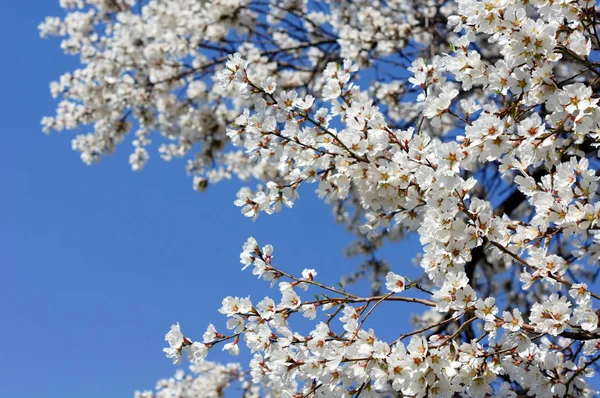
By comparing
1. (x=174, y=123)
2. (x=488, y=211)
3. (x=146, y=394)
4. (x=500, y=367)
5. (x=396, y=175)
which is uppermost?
(x=174, y=123)

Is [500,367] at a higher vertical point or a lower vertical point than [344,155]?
lower

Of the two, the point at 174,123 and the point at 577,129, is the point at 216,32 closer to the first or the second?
the point at 174,123

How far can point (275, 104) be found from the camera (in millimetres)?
2803

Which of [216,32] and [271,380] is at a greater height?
[216,32]

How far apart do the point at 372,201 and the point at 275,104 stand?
0.60m

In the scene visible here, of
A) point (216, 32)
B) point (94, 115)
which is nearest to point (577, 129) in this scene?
point (216, 32)

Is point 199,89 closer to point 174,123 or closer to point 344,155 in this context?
point 174,123

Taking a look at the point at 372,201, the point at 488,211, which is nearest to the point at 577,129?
the point at 488,211

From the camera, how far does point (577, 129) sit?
227cm

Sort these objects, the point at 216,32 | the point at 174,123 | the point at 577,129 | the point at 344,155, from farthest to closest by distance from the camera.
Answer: the point at 174,123, the point at 216,32, the point at 344,155, the point at 577,129

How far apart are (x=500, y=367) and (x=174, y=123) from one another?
5.56 metres

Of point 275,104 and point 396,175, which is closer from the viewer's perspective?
point 396,175

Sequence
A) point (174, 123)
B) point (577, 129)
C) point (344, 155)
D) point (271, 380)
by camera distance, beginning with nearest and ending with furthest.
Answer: point (577, 129) < point (271, 380) < point (344, 155) < point (174, 123)

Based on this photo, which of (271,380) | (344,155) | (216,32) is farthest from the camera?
(216,32)
